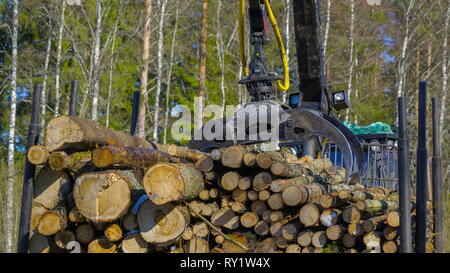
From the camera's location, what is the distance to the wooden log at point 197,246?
5887 mm

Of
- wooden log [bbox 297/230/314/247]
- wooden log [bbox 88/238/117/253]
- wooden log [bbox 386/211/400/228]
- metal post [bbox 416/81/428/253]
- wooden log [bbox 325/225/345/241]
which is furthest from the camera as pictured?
wooden log [bbox 88/238/117/253]

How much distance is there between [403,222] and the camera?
5.00m

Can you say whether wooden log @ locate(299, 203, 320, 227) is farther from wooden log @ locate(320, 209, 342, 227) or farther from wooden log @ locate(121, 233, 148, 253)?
wooden log @ locate(121, 233, 148, 253)

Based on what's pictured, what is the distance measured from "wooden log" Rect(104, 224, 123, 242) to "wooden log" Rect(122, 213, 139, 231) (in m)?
0.08

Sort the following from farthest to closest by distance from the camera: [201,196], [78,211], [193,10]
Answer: [193,10] → [201,196] → [78,211]

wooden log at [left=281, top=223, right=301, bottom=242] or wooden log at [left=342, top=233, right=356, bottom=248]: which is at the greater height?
wooden log at [left=281, top=223, right=301, bottom=242]

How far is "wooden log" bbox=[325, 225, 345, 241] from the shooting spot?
5605 millimetres

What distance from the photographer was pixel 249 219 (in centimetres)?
594

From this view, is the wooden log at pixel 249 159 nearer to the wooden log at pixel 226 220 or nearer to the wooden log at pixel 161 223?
the wooden log at pixel 226 220

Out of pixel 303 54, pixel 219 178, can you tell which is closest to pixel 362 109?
pixel 303 54

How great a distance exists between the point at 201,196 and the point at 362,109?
17.9 m

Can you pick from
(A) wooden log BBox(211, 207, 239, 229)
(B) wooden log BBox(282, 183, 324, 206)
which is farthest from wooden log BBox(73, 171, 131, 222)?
(B) wooden log BBox(282, 183, 324, 206)

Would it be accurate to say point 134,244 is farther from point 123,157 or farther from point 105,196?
point 123,157

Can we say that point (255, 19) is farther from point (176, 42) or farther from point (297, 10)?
point (176, 42)
